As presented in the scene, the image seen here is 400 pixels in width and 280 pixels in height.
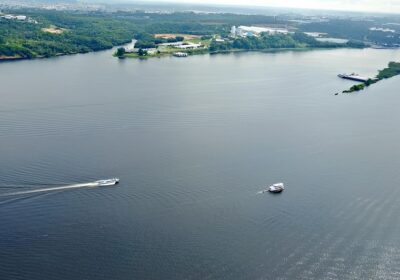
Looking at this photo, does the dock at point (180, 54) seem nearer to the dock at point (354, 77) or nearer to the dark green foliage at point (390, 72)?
the dock at point (354, 77)

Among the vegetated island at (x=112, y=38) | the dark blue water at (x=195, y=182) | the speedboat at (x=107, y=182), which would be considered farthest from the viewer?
the vegetated island at (x=112, y=38)

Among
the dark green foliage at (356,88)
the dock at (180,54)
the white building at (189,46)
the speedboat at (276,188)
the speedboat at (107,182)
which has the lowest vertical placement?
the speedboat at (276,188)

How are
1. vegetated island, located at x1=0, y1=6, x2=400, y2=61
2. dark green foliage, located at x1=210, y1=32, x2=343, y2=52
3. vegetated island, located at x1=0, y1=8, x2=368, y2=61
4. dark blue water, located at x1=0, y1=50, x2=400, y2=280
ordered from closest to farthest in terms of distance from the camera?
dark blue water, located at x1=0, y1=50, x2=400, y2=280 → vegetated island, located at x1=0, y1=8, x2=368, y2=61 → vegetated island, located at x1=0, y1=6, x2=400, y2=61 → dark green foliage, located at x1=210, y1=32, x2=343, y2=52

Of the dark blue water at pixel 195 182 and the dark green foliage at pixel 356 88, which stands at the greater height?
the dark green foliage at pixel 356 88

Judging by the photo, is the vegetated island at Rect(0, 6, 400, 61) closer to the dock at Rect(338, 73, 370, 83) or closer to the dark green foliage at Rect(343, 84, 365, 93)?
the dock at Rect(338, 73, 370, 83)

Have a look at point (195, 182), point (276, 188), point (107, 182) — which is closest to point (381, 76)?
point (276, 188)

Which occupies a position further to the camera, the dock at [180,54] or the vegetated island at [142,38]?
the dock at [180,54]

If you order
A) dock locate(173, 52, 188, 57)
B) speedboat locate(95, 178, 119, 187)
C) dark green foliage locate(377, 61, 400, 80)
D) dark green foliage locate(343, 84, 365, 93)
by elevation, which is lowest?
speedboat locate(95, 178, 119, 187)

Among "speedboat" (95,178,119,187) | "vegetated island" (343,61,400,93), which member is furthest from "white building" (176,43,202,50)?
"speedboat" (95,178,119,187)

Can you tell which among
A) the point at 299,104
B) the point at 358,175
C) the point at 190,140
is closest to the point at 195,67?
the point at 299,104

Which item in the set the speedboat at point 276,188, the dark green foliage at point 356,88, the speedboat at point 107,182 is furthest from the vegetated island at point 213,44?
the speedboat at point 276,188
